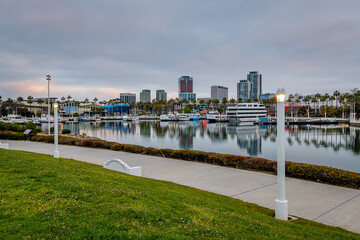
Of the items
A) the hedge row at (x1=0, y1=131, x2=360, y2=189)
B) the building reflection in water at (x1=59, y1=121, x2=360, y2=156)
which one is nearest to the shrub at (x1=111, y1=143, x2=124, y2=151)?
the hedge row at (x1=0, y1=131, x2=360, y2=189)

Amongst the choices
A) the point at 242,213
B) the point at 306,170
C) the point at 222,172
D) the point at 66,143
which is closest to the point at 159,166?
the point at 222,172

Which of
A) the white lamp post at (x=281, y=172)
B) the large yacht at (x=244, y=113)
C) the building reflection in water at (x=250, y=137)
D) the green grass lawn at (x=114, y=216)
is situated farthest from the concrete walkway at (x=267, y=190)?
the large yacht at (x=244, y=113)

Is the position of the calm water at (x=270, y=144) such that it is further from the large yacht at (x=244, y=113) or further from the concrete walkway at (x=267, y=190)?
the large yacht at (x=244, y=113)

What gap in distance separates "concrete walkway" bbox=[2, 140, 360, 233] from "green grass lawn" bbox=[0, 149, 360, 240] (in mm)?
1204

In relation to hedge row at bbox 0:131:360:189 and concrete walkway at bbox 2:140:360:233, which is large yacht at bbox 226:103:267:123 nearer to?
hedge row at bbox 0:131:360:189

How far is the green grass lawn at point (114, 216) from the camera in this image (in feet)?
15.2

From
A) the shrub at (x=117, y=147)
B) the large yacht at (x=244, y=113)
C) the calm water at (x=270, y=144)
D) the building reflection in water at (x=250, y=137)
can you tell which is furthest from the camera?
the large yacht at (x=244, y=113)

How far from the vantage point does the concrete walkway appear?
8170 millimetres

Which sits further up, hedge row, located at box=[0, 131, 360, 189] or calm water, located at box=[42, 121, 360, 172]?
→ hedge row, located at box=[0, 131, 360, 189]

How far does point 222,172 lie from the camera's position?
46.4 feet

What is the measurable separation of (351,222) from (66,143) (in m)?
25.4

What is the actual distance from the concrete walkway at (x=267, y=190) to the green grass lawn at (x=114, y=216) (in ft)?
3.95

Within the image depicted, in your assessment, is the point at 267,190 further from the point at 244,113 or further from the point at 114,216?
the point at 244,113

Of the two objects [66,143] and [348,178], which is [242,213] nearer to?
[348,178]
